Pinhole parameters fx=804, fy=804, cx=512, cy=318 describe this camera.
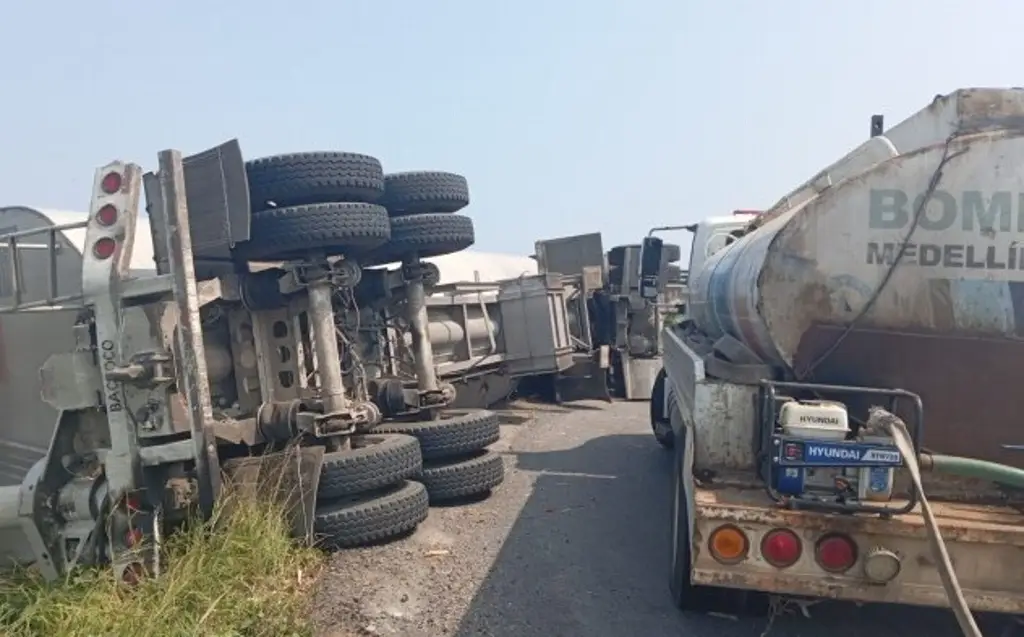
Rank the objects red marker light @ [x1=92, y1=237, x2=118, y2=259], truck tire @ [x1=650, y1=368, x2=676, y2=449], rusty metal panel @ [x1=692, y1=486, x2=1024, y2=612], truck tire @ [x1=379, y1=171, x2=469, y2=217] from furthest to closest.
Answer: truck tire @ [x1=650, y1=368, x2=676, y2=449], truck tire @ [x1=379, y1=171, x2=469, y2=217], red marker light @ [x1=92, y1=237, x2=118, y2=259], rusty metal panel @ [x1=692, y1=486, x2=1024, y2=612]

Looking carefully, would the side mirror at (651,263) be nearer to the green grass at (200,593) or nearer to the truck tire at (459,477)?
the truck tire at (459,477)

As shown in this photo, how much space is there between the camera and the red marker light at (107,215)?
458 cm

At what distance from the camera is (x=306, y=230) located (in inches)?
202

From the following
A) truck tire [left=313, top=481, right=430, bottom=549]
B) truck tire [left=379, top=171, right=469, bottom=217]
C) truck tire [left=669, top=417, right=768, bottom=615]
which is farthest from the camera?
truck tire [left=379, top=171, right=469, bottom=217]

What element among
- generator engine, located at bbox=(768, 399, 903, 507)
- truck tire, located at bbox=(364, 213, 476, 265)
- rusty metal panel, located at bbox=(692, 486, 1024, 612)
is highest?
truck tire, located at bbox=(364, 213, 476, 265)

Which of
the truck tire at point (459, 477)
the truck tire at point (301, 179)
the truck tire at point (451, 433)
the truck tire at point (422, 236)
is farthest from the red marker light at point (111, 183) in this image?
the truck tire at point (459, 477)

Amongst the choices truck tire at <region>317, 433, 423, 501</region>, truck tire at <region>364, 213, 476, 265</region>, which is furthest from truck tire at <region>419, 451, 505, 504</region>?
truck tire at <region>364, 213, 476, 265</region>

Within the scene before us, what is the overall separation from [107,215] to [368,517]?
234 cm

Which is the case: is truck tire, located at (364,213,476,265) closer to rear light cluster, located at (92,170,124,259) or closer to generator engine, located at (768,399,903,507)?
rear light cluster, located at (92,170,124,259)

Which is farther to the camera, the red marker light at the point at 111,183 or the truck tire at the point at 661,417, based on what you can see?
the truck tire at the point at 661,417

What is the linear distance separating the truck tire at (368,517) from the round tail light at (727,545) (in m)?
2.58

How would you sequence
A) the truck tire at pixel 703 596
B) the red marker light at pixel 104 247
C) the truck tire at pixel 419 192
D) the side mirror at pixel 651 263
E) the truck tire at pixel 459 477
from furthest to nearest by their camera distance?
1. the side mirror at pixel 651 263
2. the truck tire at pixel 419 192
3. the truck tire at pixel 459 477
4. the red marker light at pixel 104 247
5. the truck tire at pixel 703 596

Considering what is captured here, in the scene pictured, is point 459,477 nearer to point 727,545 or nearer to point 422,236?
point 422,236

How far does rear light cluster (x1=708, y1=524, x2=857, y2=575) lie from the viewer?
116 inches
